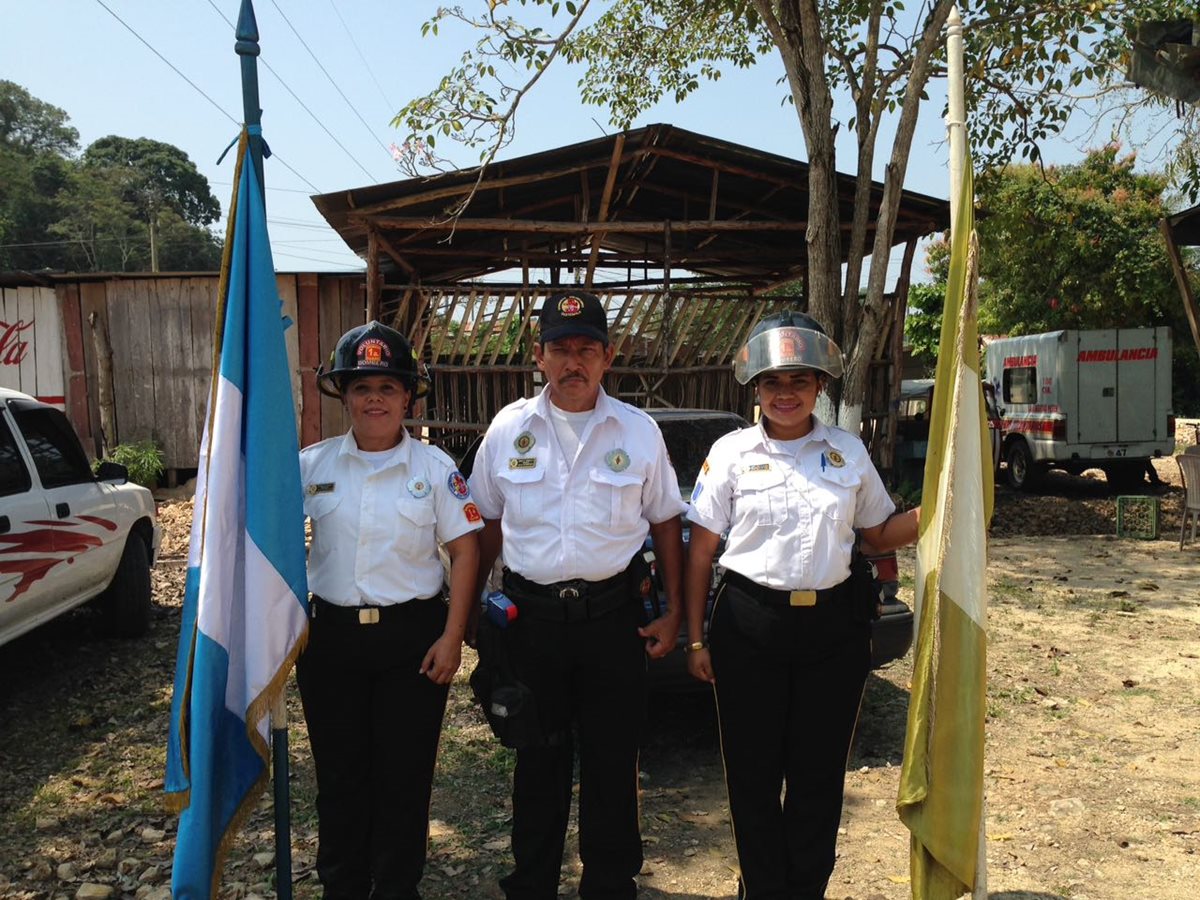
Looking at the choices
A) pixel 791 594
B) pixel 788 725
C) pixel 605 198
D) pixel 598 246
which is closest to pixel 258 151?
pixel 791 594

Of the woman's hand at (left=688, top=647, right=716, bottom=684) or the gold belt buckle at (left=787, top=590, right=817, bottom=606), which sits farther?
the woman's hand at (left=688, top=647, right=716, bottom=684)

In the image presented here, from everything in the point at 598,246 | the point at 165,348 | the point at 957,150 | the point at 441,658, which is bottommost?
the point at 441,658

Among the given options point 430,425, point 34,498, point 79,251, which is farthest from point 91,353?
point 79,251

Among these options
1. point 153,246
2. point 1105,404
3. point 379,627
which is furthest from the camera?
point 153,246

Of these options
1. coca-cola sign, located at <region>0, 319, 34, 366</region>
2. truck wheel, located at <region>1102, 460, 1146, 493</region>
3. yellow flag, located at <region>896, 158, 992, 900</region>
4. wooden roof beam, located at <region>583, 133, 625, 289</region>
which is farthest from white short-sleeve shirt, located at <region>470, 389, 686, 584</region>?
truck wheel, located at <region>1102, 460, 1146, 493</region>

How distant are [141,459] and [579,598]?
34.6 ft

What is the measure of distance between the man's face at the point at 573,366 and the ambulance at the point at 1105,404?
13.2 metres

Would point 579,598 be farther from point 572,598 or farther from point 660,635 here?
point 660,635

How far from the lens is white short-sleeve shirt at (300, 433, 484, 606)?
262 centimetres

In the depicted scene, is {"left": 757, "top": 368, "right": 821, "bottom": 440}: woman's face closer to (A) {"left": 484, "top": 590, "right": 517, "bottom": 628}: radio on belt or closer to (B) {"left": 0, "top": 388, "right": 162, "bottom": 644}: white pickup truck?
(A) {"left": 484, "top": 590, "right": 517, "bottom": 628}: radio on belt

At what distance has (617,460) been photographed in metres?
2.78

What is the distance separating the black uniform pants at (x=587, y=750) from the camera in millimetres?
2723

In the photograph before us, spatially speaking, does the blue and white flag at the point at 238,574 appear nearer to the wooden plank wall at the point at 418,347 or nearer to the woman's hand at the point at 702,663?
the woman's hand at the point at 702,663

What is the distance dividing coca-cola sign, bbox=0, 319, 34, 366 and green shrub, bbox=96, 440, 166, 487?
1.74 m
